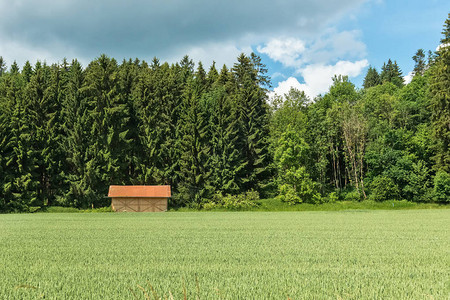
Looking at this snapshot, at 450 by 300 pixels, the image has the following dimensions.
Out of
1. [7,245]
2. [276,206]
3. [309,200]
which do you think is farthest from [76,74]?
[7,245]

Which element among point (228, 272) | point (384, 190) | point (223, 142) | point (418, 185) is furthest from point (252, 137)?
point (228, 272)

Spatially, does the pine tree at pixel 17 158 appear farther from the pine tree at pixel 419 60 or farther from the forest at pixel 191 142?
the pine tree at pixel 419 60

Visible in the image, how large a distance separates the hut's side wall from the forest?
2910 millimetres

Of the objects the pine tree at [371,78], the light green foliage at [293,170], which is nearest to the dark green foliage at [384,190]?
the light green foliage at [293,170]

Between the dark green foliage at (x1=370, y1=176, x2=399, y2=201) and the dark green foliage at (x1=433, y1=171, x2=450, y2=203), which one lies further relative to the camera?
the dark green foliage at (x1=370, y1=176, x2=399, y2=201)

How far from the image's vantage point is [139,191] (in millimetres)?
42312

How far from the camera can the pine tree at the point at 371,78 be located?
342ft

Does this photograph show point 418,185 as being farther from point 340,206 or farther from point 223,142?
Answer: point 223,142

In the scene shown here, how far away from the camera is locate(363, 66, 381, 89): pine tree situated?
104 metres

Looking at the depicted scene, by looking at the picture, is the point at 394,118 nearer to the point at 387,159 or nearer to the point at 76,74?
the point at 387,159

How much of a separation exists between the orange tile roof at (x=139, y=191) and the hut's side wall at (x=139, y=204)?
1.81ft

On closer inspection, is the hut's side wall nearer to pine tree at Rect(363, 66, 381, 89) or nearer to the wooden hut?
the wooden hut

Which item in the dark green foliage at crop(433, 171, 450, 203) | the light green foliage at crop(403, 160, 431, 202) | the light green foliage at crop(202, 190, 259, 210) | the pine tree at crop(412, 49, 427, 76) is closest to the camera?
the dark green foliage at crop(433, 171, 450, 203)

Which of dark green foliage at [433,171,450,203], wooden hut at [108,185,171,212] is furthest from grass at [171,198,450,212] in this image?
wooden hut at [108,185,171,212]
